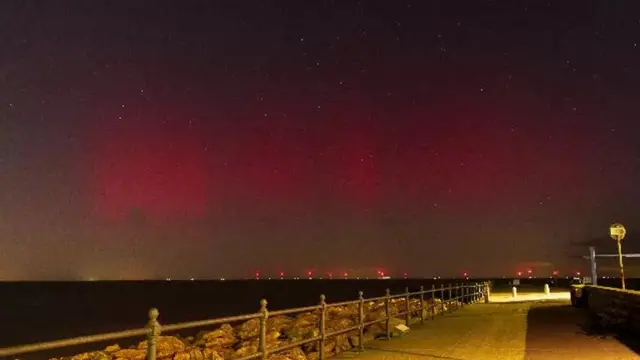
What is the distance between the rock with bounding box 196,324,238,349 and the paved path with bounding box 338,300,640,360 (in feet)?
27.5

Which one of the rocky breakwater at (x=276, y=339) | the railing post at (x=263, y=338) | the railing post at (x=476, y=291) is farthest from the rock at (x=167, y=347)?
the railing post at (x=476, y=291)

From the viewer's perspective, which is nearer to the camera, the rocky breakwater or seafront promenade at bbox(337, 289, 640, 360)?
seafront promenade at bbox(337, 289, 640, 360)

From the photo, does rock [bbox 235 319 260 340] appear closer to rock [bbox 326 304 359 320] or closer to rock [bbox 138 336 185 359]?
rock [bbox 326 304 359 320]

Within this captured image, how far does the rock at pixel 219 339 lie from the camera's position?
24562mm

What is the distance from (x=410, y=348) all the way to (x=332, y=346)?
22.5 ft

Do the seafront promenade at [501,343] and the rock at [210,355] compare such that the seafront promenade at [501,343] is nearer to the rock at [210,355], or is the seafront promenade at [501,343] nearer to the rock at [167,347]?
the rock at [210,355]

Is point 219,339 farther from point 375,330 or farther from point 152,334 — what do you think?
point 152,334

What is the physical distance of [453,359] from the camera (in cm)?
1186

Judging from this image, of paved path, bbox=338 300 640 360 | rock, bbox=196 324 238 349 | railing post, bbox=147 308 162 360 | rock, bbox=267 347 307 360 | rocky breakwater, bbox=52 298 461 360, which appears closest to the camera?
railing post, bbox=147 308 162 360

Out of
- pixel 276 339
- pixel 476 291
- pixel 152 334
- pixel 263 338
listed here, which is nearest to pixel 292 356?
pixel 276 339

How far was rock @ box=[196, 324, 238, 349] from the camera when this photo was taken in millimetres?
24562

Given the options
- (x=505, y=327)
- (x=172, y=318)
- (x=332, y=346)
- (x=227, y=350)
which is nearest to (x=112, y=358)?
(x=227, y=350)

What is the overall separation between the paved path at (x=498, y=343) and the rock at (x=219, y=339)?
8385mm

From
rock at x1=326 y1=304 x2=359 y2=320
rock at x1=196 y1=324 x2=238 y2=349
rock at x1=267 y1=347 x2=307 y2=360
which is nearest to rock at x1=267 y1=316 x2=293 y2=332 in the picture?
rock at x1=196 y1=324 x2=238 y2=349
